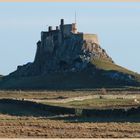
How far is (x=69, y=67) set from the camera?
139875 mm

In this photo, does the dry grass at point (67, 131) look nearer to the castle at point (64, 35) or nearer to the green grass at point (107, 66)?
the green grass at point (107, 66)

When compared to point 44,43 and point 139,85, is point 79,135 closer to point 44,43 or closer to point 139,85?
point 139,85

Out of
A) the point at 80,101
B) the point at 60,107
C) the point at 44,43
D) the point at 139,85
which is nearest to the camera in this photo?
the point at 60,107

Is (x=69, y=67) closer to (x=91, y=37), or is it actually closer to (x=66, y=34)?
(x=66, y=34)

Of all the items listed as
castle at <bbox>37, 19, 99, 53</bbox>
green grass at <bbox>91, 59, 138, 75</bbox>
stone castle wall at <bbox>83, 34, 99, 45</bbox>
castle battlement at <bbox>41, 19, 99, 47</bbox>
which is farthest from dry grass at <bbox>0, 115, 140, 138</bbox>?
castle at <bbox>37, 19, 99, 53</bbox>

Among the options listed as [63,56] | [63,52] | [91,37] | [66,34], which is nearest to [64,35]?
[66,34]

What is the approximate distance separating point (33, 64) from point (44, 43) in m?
4.87

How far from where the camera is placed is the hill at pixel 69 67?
132 metres

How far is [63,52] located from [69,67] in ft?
16.4

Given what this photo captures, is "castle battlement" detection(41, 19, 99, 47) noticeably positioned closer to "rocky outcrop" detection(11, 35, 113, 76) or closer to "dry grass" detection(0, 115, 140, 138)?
"rocky outcrop" detection(11, 35, 113, 76)

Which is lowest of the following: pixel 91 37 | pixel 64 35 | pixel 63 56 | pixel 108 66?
pixel 108 66

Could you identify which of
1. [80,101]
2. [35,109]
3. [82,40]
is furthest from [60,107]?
[82,40]

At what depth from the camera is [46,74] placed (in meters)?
141

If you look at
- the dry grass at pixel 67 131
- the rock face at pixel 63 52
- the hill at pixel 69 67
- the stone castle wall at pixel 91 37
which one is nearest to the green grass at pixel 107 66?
the hill at pixel 69 67
